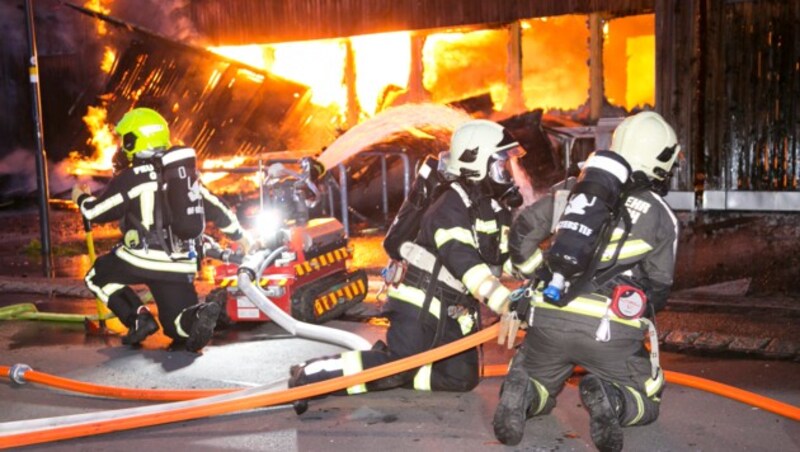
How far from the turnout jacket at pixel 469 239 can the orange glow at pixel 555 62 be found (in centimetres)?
978

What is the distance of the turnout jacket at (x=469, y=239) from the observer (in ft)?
14.5

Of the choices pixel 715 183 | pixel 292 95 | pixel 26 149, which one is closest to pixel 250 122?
pixel 292 95

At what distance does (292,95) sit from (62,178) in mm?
4922

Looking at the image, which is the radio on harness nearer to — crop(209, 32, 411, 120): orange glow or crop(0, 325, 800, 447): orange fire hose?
crop(0, 325, 800, 447): orange fire hose

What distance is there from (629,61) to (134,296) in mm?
10100

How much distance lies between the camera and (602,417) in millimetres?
3828

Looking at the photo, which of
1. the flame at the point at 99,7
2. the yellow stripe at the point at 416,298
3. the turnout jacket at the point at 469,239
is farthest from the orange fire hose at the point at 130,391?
the flame at the point at 99,7

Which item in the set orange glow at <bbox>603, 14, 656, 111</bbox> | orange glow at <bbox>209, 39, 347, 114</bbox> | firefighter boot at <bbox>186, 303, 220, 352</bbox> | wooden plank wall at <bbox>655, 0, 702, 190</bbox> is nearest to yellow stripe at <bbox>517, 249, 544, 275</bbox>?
firefighter boot at <bbox>186, 303, 220, 352</bbox>

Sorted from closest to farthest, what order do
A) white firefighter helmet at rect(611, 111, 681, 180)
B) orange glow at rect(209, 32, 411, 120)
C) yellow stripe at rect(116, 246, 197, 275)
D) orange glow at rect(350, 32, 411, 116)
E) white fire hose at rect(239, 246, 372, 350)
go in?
1. white firefighter helmet at rect(611, 111, 681, 180)
2. white fire hose at rect(239, 246, 372, 350)
3. yellow stripe at rect(116, 246, 197, 275)
4. orange glow at rect(350, 32, 411, 116)
5. orange glow at rect(209, 32, 411, 120)

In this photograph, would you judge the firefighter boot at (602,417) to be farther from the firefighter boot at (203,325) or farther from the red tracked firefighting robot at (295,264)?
the red tracked firefighting robot at (295,264)

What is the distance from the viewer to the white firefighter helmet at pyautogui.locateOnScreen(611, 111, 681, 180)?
161 inches

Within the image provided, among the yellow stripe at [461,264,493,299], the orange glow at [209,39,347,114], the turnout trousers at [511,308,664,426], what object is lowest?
the turnout trousers at [511,308,664,426]

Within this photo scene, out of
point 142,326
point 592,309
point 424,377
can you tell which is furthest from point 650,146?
point 142,326

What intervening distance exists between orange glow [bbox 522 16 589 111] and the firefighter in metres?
10.3
